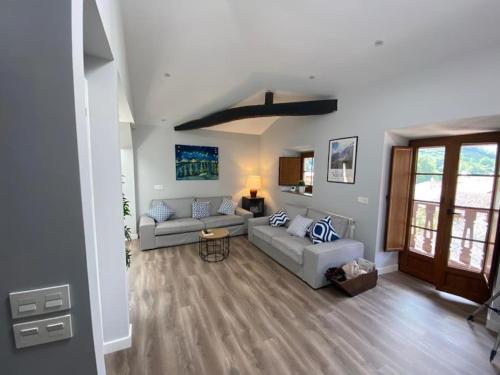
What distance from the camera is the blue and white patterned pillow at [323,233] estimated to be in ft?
10.2

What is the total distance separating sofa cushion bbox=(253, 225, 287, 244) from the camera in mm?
3660

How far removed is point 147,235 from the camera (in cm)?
392

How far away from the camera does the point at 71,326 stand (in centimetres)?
72

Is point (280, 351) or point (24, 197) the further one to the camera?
point (280, 351)

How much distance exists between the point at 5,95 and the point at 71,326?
2.43ft

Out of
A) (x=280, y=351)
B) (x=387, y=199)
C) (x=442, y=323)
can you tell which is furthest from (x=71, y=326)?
(x=387, y=199)

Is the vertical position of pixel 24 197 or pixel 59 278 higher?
pixel 24 197

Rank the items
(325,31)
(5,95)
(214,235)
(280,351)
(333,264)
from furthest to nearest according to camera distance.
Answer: (214,235) < (333,264) < (325,31) < (280,351) < (5,95)

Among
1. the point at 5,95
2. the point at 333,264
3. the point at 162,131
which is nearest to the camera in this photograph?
the point at 5,95

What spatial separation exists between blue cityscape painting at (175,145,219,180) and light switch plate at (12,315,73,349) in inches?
173

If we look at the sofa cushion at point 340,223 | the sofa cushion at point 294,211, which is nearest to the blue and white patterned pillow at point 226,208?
the sofa cushion at point 294,211

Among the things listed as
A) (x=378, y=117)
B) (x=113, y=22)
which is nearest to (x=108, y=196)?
(x=113, y=22)

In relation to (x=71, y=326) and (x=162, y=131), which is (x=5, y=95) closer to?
(x=71, y=326)

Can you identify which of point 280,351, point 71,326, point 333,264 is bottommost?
point 280,351
